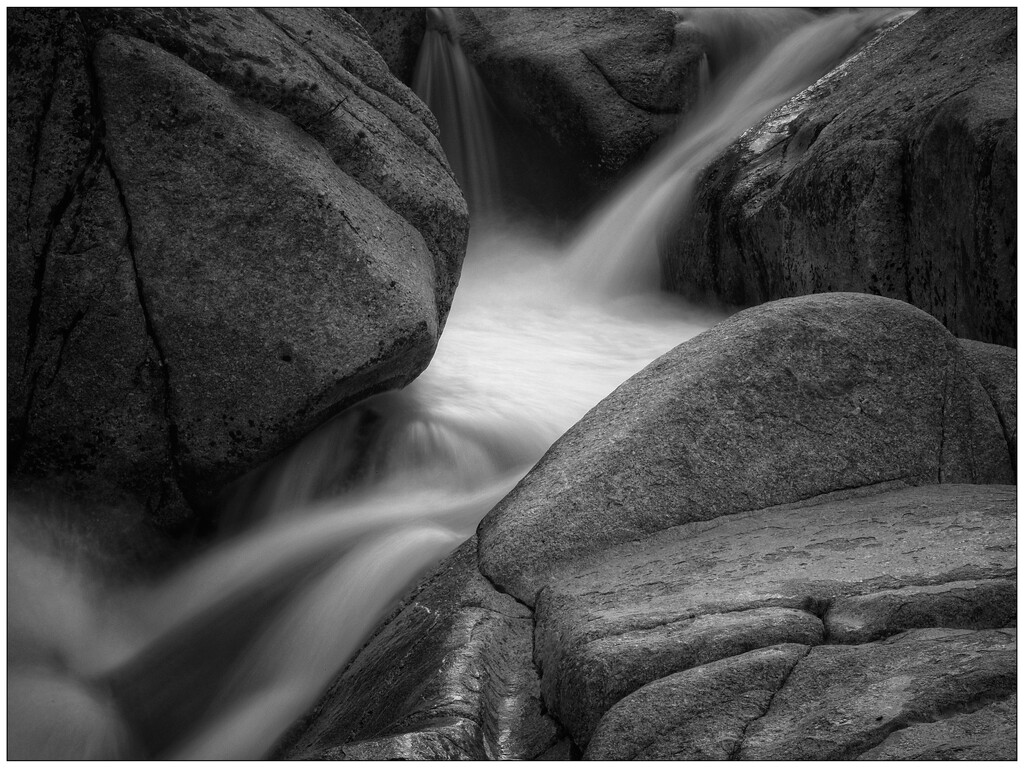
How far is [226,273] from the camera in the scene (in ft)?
15.0

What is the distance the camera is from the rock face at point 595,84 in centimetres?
999

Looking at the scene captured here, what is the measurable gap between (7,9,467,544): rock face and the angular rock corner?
4.58 ft

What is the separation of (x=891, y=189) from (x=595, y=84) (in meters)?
4.56

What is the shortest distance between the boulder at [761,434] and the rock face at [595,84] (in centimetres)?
620

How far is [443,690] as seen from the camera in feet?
9.50

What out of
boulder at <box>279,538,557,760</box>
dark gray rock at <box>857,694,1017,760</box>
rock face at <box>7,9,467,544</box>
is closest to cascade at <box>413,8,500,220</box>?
rock face at <box>7,9,467,544</box>

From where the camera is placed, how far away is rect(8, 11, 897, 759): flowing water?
157 inches

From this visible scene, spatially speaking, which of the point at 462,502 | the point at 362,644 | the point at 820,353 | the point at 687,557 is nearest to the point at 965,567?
the point at 687,557

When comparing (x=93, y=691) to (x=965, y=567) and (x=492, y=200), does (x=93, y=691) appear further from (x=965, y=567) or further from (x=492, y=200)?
(x=492, y=200)

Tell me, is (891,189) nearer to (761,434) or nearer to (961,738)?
(761,434)

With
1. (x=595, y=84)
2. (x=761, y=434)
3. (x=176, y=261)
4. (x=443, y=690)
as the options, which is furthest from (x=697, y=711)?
(x=595, y=84)

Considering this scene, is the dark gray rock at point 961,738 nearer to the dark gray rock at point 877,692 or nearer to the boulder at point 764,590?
the dark gray rock at point 877,692

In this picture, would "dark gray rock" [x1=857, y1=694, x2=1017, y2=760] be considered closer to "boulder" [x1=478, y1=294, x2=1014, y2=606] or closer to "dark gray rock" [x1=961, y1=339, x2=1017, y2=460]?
"boulder" [x1=478, y1=294, x2=1014, y2=606]

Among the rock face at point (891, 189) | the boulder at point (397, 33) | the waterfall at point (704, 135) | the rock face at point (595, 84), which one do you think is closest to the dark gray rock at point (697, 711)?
the rock face at point (891, 189)
